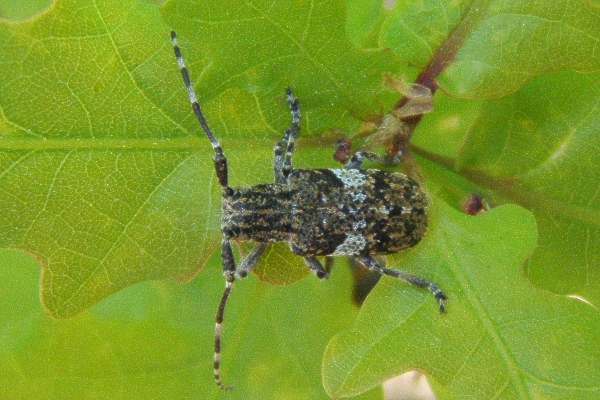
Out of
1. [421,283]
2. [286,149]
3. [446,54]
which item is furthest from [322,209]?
[446,54]

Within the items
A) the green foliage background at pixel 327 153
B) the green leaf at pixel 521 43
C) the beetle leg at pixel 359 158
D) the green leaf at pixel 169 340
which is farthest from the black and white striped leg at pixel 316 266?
the green leaf at pixel 521 43


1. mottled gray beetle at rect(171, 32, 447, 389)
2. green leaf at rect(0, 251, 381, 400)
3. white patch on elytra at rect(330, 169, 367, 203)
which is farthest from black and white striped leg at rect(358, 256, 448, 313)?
green leaf at rect(0, 251, 381, 400)

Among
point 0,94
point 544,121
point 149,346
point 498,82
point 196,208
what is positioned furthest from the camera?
point 149,346

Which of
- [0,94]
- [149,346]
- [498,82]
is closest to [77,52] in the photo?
[0,94]

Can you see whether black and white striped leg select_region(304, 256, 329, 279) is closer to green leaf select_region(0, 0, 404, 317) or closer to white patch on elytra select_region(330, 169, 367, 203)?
white patch on elytra select_region(330, 169, 367, 203)

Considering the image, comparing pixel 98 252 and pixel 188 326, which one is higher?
pixel 98 252

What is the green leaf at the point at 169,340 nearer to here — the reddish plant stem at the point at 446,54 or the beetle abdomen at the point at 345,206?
the beetle abdomen at the point at 345,206

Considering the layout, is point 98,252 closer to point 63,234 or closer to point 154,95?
point 63,234

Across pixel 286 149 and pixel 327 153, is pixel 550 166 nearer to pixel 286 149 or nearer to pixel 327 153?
pixel 327 153
